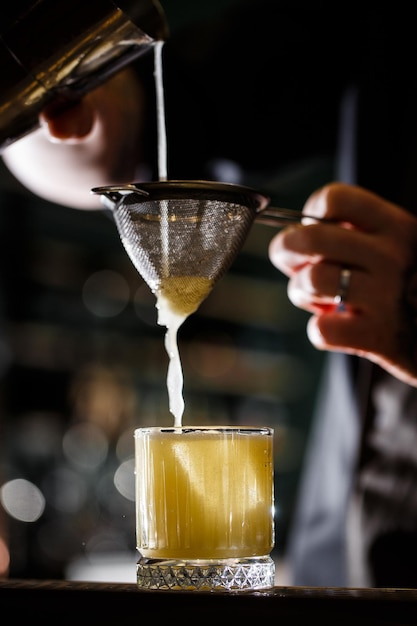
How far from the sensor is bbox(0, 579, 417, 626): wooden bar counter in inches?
28.6

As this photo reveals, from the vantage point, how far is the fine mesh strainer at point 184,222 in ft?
3.70

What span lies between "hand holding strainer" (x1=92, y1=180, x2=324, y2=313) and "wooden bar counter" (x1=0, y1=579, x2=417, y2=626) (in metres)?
0.49

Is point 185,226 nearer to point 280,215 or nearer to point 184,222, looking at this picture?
point 184,222

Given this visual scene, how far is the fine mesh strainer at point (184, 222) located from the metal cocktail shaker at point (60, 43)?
15cm

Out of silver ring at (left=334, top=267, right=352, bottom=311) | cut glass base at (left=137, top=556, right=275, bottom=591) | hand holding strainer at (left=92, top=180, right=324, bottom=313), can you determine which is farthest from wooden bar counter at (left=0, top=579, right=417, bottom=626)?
silver ring at (left=334, top=267, right=352, bottom=311)

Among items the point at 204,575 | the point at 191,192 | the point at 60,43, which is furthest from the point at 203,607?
the point at 60,43

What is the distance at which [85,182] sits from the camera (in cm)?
167

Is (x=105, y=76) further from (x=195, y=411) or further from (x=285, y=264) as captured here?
(x=195, y=411)

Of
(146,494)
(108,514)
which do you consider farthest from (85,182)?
(108,514)

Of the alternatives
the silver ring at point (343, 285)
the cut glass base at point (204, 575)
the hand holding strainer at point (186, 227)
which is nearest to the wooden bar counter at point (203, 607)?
the cut glass base at point (204, 575)

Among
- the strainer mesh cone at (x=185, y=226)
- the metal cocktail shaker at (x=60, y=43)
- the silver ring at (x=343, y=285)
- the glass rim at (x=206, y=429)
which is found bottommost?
the glass rim at (x=206, y=429)

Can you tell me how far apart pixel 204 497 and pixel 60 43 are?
56 cm

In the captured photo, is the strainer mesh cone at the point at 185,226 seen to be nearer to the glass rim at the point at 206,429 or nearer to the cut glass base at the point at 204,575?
the glass rim at the point at 206,429

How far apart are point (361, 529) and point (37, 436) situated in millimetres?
2703
